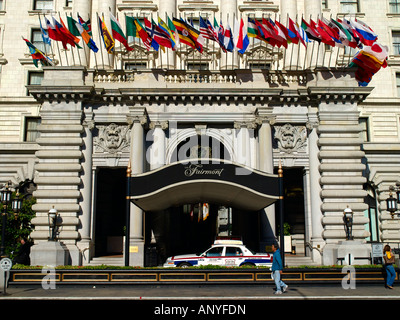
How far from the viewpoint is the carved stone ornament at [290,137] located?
3144 cm

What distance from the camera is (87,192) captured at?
30016 mm

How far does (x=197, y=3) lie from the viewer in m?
38.2

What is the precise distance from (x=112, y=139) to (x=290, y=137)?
11.6 m

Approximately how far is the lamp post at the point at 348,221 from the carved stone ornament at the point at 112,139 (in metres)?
14.2

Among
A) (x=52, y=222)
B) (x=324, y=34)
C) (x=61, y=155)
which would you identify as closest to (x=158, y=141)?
(x=61, y=155)

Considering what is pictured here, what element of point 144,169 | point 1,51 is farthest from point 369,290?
point 1,51

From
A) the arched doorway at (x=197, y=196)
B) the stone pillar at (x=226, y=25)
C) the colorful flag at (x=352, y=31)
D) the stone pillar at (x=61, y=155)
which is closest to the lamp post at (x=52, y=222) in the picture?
the stone pillar at (x=61, y=155)

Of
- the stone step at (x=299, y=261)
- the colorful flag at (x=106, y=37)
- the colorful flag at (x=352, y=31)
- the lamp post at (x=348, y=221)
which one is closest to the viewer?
the lamp post at (x=348, y=221)

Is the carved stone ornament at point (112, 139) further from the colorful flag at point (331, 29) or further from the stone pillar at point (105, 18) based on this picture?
the colorful flag at point (331, 29)

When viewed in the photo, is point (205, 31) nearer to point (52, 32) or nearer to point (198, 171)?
point (52, 32)
